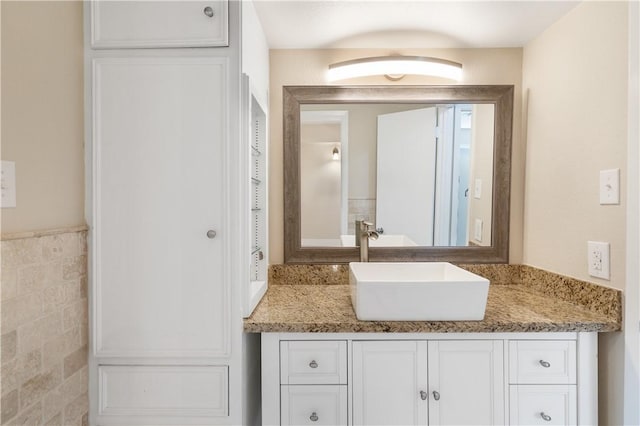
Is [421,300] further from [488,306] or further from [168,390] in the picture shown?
[168,390]

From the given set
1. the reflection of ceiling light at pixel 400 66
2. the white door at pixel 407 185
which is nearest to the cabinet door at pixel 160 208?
the reflection of ceiling light at pixel 400 66

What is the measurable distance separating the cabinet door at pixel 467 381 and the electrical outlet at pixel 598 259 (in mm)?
451

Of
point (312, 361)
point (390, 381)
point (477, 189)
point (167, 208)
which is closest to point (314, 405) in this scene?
point (312, 361)

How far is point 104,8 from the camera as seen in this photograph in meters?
1.18

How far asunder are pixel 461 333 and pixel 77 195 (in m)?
1.42

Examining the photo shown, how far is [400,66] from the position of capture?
5.35 ft

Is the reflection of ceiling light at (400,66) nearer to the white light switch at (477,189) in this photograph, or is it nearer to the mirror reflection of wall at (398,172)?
the mirror reflection of wall at (398,172)

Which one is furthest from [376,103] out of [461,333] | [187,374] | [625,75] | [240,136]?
[187,374]

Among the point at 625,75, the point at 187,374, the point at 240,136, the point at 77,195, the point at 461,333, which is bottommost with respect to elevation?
the point at 187,374

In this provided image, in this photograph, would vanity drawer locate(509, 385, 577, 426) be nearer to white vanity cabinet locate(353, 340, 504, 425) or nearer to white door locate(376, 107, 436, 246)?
white vanity cabinet locate(353, 340, 504, 425)

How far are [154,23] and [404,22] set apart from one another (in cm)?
103

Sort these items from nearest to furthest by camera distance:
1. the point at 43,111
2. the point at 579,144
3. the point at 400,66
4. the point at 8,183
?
the point at 8,183 < the point at 43,111 < the point at 579,144 < the point at 400,66

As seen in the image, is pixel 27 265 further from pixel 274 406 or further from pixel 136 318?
pixel 274 406

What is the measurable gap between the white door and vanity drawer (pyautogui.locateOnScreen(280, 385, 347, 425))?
0.81m
